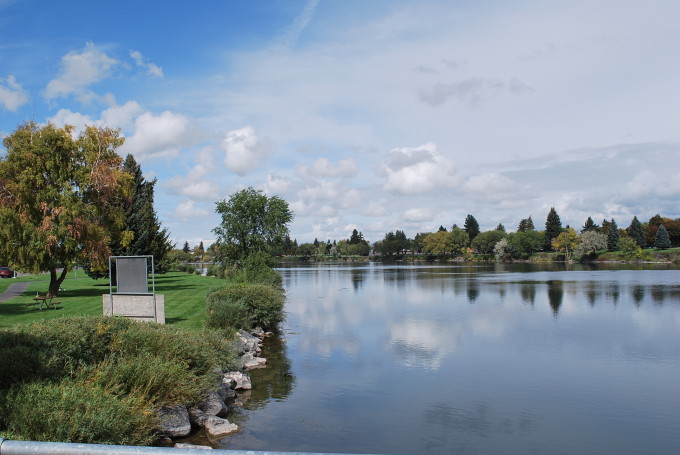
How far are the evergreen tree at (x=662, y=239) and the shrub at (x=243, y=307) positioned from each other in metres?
111

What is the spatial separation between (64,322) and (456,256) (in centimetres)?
15662

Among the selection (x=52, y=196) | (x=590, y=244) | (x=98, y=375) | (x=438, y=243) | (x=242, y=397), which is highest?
(x=52, y=196)

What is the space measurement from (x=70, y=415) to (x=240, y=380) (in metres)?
6.75

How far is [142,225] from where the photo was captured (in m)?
41.8

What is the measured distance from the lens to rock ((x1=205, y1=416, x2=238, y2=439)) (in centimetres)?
1036

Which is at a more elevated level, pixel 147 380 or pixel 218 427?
pixel 147 380

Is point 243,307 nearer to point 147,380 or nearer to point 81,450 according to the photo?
point 147,380

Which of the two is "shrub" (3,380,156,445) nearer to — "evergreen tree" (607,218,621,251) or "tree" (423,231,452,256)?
"evergreen tree" (607,218,621,251)

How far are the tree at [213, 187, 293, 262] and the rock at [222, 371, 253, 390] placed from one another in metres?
29.0

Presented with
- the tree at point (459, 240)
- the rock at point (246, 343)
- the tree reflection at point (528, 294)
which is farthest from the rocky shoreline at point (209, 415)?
the tree at point (459, 240)

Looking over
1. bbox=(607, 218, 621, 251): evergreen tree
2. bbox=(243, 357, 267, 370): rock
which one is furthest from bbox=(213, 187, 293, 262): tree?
bbox=(607, 218, 621, 251): evergreen tree

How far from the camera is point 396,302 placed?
124 ft

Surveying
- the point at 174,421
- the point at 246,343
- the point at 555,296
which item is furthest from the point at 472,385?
the point at 555,296

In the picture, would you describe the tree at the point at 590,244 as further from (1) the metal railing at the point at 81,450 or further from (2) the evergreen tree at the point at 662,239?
(1) the metal railing at the point at 81,450
